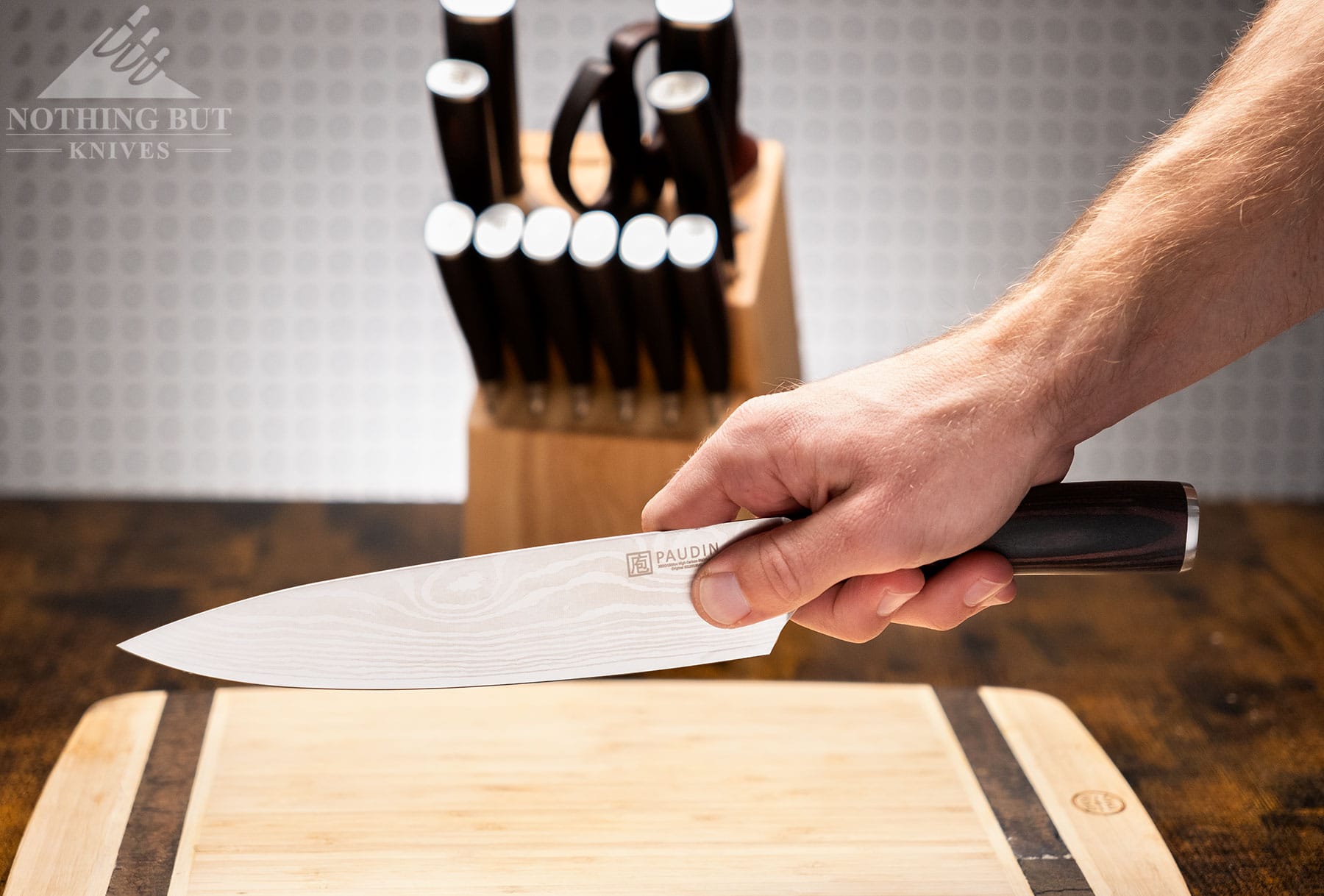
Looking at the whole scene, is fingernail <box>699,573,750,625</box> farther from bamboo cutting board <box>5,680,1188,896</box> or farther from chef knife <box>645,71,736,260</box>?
chef knife <box>645,71,736,260</box>

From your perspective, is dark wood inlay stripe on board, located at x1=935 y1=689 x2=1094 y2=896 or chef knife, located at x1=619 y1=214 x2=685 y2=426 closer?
dark wood inlay stripe on board, located at x1=935 y1=689 x2=1094 y2=896

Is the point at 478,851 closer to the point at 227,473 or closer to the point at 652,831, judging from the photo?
the point at 652,831

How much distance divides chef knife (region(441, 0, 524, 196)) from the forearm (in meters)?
0.44

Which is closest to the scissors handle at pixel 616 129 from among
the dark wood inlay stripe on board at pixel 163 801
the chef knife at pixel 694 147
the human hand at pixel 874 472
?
the chef knife at pixel 694 147

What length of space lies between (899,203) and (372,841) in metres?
0.89

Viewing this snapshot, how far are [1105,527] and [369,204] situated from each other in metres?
0.91

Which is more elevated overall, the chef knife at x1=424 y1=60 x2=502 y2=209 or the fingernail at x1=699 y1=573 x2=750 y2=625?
the chef knife at x1=424 y1=60 x2=502 y2=209

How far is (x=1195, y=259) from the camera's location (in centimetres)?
55

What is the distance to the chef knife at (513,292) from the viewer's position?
0.83 m

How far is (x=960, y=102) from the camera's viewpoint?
1.27 metres

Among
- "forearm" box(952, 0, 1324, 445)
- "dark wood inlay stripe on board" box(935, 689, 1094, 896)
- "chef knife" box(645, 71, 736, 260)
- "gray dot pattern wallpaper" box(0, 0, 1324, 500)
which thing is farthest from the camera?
"gray dot pattern wallpaper" box(0, 0, 1324, 500)

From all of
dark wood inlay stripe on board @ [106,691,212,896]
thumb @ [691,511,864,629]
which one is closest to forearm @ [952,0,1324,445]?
thumb @ [691,511,864,629]

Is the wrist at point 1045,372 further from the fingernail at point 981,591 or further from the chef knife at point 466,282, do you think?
the chef knife at point 466,282

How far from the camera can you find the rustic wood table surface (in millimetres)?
716
